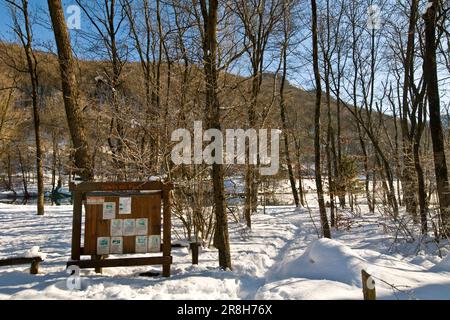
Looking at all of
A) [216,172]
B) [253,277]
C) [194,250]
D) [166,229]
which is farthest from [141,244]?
[253,277]

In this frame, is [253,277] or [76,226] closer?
[76,226]

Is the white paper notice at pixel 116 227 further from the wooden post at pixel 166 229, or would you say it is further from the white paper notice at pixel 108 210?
the wooden post at pixel 166 229

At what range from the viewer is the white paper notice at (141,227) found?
4.96 metres

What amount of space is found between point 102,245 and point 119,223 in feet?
1.25

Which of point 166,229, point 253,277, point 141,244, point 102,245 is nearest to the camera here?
point 102,245

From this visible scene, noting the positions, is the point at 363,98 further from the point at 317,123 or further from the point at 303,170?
the point at 317,123

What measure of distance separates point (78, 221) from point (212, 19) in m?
3.85

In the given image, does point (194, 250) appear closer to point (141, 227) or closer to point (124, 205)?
point (141, 227)

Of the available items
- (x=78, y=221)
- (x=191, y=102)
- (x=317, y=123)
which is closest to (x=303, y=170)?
(x=317, y=123)

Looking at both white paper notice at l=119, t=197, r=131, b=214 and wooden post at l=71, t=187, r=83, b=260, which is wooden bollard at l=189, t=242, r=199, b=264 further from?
wooden post at l=71, t=187, r=83, b=260

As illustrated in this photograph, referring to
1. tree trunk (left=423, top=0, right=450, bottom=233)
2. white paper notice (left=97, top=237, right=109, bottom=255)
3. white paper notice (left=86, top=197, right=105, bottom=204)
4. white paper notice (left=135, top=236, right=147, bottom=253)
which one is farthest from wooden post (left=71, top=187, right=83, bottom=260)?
tree trunk (left=423, top=0, right=450, bottom=233)

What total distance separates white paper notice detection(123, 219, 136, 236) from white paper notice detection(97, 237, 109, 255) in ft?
0.91

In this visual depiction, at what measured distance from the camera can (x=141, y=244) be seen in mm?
4953

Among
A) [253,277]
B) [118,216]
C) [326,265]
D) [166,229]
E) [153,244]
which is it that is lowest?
[253,277]
